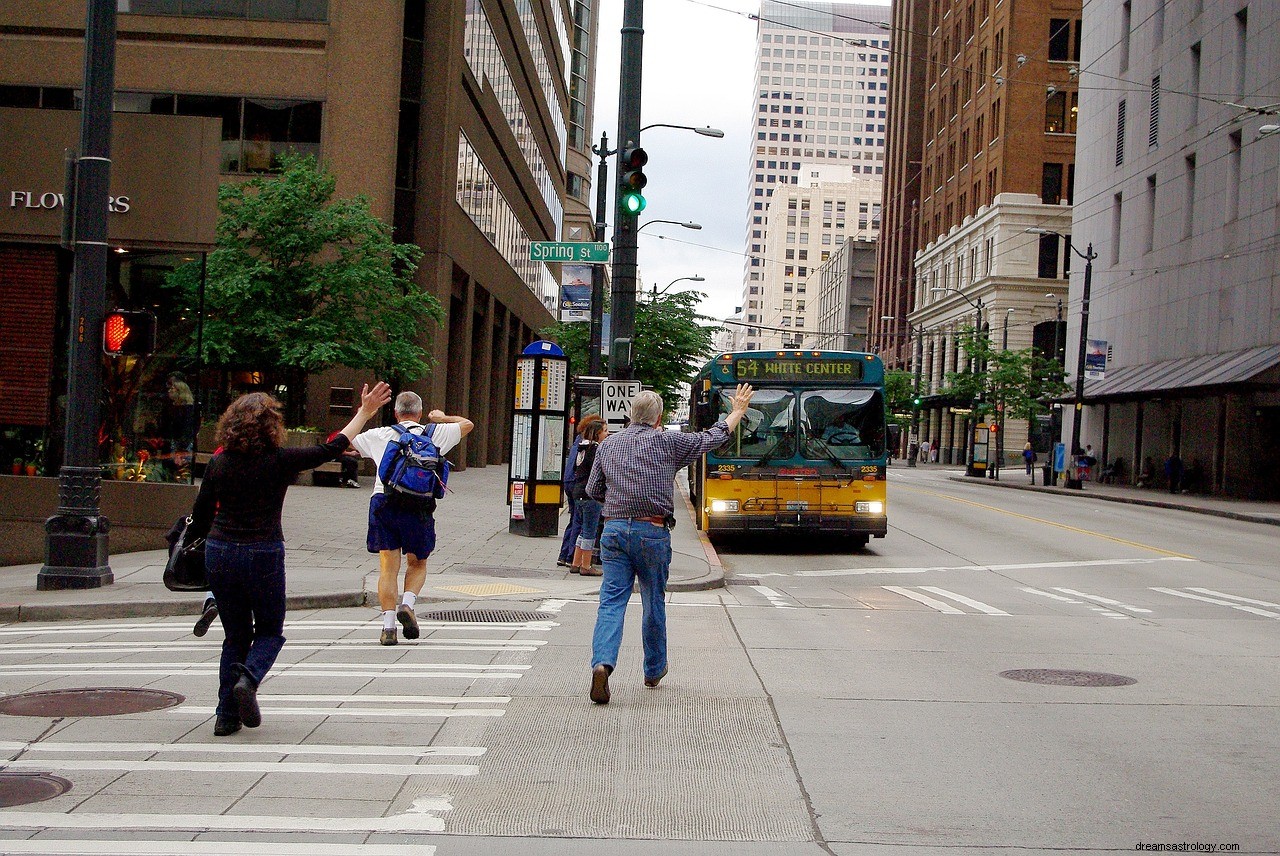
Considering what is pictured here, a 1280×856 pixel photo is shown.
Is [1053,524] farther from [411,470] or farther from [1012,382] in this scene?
[1012,382]

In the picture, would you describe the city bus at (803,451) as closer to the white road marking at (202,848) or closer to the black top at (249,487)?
the black top at (249,487)

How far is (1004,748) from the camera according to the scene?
675 cm

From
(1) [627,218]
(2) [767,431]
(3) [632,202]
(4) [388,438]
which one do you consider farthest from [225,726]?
(2) [767,431]

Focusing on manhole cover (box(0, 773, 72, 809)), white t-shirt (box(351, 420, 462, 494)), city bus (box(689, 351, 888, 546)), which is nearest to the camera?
manhole cover (box(0, 773, 72, 809))

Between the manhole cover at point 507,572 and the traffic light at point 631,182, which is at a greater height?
the traffic light at point 631,182

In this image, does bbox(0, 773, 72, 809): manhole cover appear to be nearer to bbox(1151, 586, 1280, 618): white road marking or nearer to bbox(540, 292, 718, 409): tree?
bbox(1151, 586, 1280, 618): white road marking

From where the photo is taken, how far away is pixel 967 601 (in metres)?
14.0

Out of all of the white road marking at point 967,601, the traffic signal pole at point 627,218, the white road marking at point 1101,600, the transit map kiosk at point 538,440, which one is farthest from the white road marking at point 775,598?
the transit map kiosk at point 538,440

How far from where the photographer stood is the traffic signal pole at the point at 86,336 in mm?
11930

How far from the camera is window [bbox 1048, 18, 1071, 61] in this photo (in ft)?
247

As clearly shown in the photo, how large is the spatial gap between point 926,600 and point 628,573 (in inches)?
273

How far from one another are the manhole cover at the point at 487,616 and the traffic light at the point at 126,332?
3880 millimetres

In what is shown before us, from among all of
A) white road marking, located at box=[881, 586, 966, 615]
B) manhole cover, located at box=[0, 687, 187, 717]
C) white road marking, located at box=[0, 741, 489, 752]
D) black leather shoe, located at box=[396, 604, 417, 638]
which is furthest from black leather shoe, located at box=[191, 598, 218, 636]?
white road marking, located at box=[881, 586, 966, 615]

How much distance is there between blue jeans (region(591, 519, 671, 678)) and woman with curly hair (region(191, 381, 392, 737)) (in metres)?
2.02
